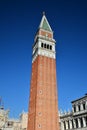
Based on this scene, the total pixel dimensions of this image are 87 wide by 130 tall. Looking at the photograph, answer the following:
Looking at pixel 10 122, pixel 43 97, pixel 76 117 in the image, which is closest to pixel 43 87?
pixel 43 97

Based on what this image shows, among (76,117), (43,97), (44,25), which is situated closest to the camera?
(43,97)

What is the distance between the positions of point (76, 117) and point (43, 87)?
464 inches

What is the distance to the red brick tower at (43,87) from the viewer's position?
42.6 m

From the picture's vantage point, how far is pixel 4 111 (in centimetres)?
7381

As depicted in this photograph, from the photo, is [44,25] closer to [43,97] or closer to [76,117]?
[43,97]

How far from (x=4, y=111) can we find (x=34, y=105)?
34.3m

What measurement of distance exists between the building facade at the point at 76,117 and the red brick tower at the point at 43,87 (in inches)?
236

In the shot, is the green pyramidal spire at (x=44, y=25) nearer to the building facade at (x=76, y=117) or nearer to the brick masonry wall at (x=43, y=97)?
the brick masonry wall at (x=43, y=97)

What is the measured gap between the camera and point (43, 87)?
4616cm

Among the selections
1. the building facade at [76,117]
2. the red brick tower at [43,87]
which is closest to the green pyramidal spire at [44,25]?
the red brick tower at [43,87]

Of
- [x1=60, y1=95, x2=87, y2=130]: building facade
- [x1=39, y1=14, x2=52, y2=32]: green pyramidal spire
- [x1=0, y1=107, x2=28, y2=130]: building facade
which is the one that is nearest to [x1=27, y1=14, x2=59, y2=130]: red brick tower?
[x1=39, y1=14, x2=52, y2=32]: green pyramidal spire

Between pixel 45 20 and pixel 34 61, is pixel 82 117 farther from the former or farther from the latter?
pixel 45 20

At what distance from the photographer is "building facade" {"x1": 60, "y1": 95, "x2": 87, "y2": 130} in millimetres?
44334

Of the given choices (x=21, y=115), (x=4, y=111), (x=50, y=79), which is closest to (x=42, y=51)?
(x=50, y=79)
